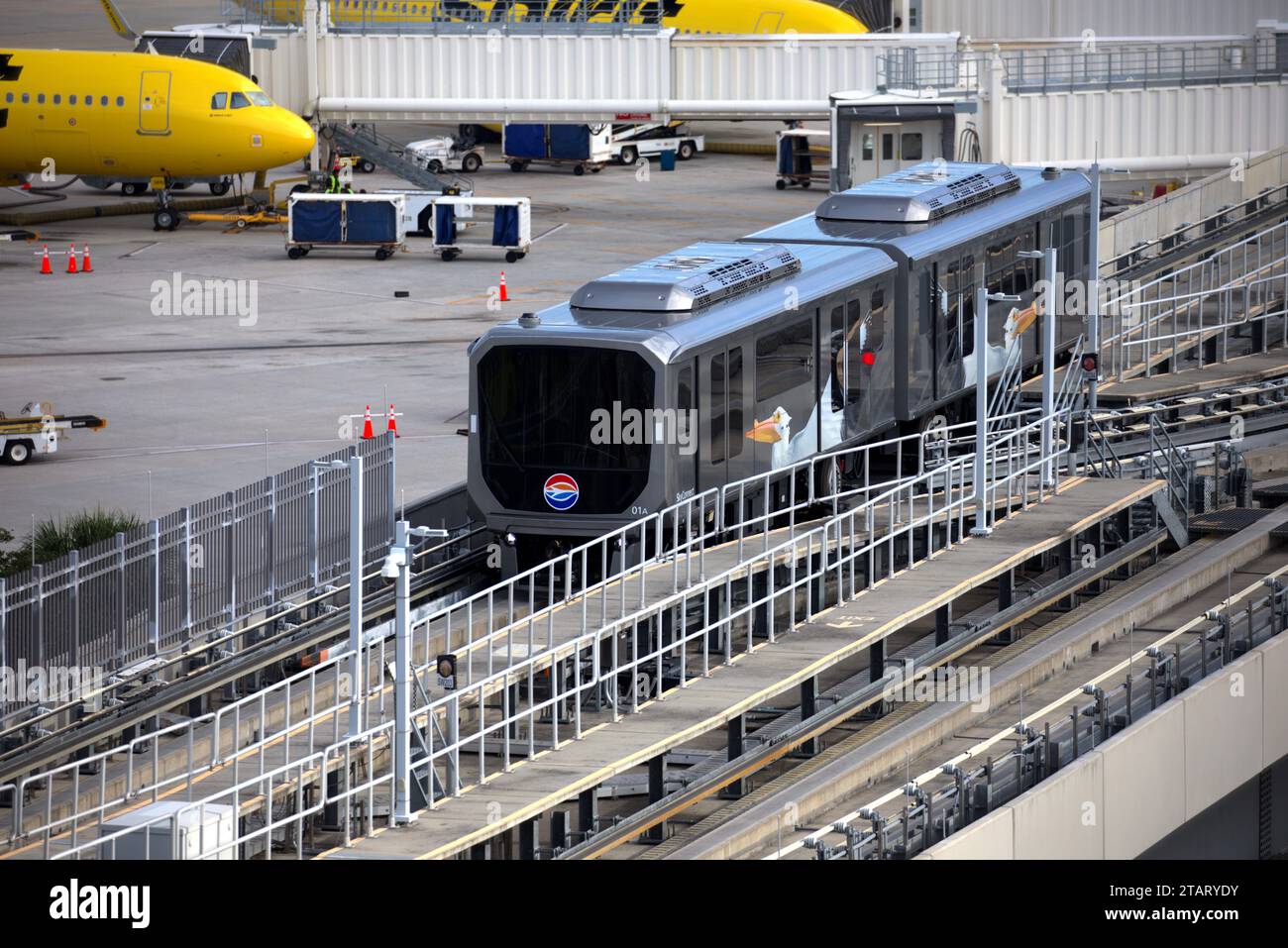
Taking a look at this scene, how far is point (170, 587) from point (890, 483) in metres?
8.13

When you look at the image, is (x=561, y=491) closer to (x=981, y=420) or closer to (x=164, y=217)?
(x=981, y=420)

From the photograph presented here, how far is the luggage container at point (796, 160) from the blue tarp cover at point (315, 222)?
16507 millimetres

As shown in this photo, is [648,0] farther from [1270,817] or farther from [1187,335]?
[1270,817]

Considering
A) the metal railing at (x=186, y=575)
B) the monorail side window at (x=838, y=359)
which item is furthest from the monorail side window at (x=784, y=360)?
the metal railing at (x=186, y=575)

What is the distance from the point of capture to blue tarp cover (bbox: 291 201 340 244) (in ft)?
183

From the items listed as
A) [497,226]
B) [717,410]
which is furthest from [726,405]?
[497,226]

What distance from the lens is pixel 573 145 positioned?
72.7 m

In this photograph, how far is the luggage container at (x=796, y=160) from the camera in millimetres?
68125

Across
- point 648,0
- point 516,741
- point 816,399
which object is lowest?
point 516,741

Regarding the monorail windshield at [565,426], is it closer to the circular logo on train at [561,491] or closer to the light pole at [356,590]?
the circular logo on train at [561,491]

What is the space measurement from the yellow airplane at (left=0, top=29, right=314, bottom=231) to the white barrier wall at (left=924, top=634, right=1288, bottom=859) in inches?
1541

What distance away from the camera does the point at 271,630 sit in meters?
25.6
